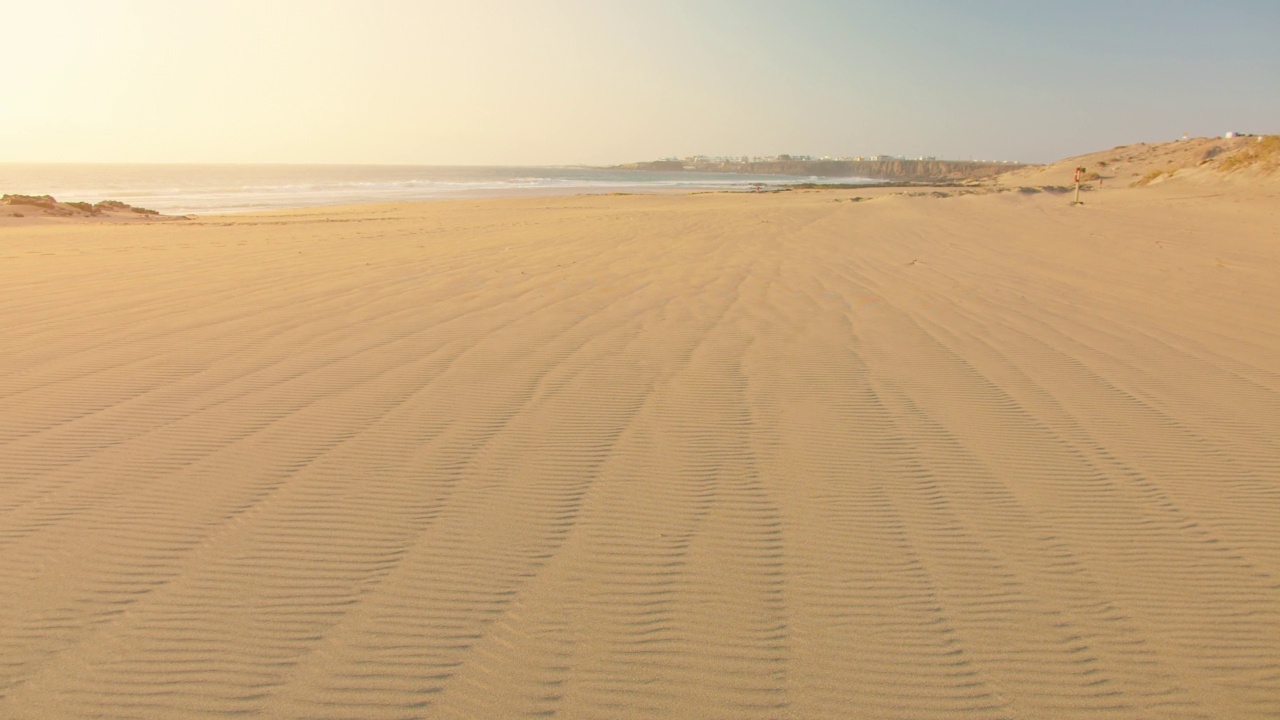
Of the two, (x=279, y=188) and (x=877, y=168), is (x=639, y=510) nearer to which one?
(x=279, y=188)

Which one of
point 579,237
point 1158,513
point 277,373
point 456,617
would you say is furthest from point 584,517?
point 579,237

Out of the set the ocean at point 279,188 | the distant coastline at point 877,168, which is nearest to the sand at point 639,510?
the ocean at point 279,188

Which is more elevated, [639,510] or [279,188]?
[279,188]

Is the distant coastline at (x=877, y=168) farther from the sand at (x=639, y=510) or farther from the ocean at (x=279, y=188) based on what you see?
the sand at (x=639, y=510)

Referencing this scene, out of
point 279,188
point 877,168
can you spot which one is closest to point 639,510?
point 279,188

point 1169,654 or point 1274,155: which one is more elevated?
point 1274,155

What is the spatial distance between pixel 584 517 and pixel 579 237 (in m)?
9.85

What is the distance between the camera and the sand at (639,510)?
1.95 meters

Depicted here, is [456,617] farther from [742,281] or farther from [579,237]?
[579,237]

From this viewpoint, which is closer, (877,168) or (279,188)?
(279,188)

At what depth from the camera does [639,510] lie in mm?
2807

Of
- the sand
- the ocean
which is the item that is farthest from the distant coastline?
the sand

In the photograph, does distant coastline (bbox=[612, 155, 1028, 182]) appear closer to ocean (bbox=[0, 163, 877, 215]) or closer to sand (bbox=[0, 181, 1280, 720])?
ocean (bbox=[0, 163, 877, 215])

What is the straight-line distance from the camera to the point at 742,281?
7.72m
